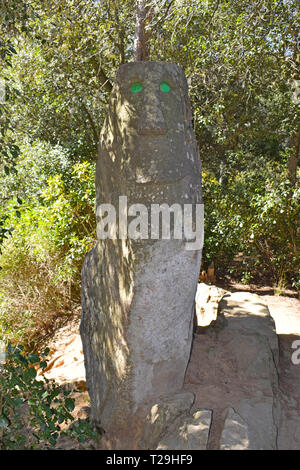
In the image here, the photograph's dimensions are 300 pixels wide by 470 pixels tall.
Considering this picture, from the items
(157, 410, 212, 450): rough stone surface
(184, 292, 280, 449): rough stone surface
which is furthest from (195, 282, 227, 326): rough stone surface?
(157, 410, 212, 450): rough stone surface

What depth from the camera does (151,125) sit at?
9.45ft

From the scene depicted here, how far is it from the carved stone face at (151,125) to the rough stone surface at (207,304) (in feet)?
7.13

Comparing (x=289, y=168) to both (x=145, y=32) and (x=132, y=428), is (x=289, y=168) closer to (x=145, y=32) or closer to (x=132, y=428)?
(x=145, y=32)

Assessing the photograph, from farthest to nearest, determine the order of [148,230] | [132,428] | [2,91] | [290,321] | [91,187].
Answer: [91,187] < [290,321] < [2,91] < [132,428] < [148,230]

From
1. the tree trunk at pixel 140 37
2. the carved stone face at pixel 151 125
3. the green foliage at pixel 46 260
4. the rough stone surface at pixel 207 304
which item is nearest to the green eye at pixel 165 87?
the carved stone face at pixel 151 125

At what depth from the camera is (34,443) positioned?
2.94m

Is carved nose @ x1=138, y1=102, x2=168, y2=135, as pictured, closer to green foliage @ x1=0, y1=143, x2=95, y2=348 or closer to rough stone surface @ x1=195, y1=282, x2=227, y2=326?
rough stone surface @ x1=195, y1=282, x2=227, y2=326

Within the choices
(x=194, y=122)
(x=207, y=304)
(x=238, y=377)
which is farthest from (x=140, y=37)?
(x=238, y=377)

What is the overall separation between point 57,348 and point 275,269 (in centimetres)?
424

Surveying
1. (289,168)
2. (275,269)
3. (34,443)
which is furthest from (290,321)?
(34,443)

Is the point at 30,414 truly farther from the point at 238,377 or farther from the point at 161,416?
the point at 238,377

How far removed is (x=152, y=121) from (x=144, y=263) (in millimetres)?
1006

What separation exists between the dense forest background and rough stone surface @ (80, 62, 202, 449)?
271 cm

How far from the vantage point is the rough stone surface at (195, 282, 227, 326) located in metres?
4.68
